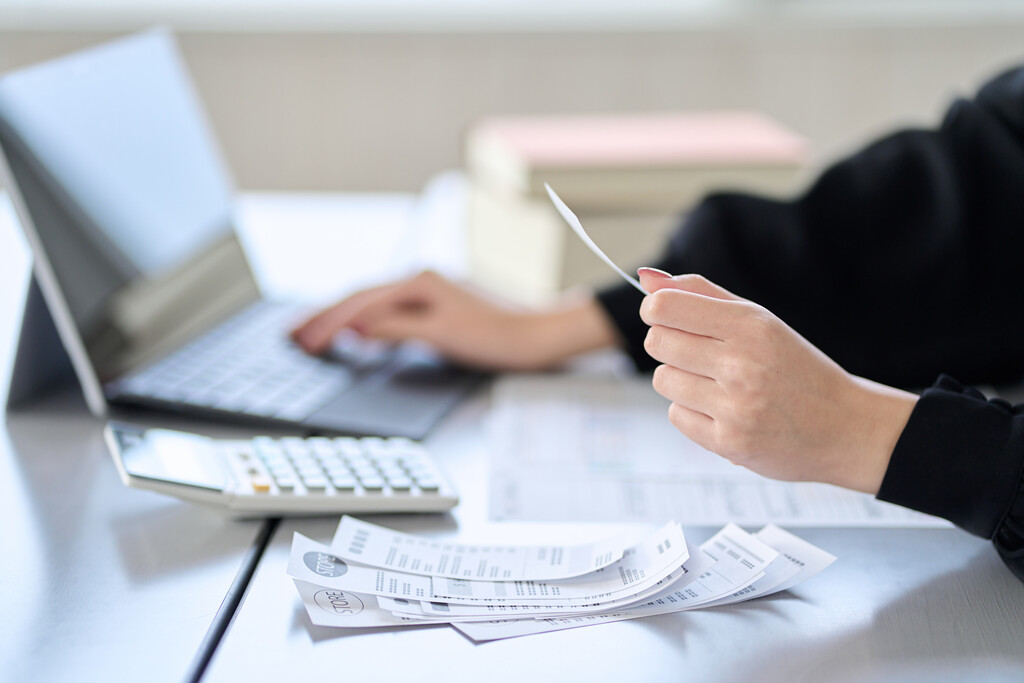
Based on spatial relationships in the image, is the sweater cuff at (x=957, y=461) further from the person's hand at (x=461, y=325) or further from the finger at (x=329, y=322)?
the finger at (x=329, y=322)

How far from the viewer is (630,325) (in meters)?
0.78

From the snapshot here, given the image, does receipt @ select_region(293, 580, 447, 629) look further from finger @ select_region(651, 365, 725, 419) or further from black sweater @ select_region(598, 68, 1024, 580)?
black sweater @ select_region(598, 68, 1024, 580)

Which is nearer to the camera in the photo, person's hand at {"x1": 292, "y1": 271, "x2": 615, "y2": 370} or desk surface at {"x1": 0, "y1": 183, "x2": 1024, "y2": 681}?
desk surface at {"x1": 0, "y1": 183, "x2": 1024, "y2": 681}

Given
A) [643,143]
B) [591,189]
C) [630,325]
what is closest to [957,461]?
[630,325]

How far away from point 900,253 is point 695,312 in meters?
0.38

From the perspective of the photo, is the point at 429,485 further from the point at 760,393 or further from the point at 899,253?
the point at 899,253

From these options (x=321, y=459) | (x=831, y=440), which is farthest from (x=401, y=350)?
(x=831, y=440)

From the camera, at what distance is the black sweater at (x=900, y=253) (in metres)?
0.74

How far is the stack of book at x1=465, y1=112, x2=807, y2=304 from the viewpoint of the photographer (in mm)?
1232

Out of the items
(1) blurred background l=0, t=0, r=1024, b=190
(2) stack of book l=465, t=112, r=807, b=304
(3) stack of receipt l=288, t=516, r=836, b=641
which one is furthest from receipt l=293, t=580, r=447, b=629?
(1) blurred background l=0, t=0, r=1024, b=190

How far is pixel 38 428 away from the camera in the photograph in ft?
2.12

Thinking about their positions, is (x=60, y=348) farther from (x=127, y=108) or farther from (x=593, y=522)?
(x=593, y=522)

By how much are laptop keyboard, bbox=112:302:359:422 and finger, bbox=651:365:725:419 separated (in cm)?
28

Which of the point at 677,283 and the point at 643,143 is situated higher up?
the point at 677,283
